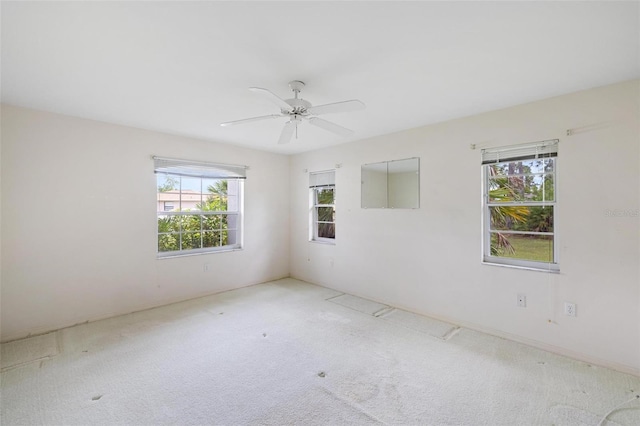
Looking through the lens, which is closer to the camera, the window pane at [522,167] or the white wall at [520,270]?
the white wall at [520,270]

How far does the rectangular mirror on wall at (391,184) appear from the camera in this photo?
147 inches

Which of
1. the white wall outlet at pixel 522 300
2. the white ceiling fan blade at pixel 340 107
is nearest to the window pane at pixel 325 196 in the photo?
the white ceiling fan blade at pixel 340 107

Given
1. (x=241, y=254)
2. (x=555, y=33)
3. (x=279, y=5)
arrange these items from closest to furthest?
1. (x=279, y=5)
2. (x=555, y=33)
3. (x=241, y=254)

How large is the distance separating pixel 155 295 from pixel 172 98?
2654 millimetres

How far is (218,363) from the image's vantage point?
8.13ft

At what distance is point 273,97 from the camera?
6.64ft

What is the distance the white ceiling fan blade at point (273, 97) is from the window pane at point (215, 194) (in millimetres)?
2605

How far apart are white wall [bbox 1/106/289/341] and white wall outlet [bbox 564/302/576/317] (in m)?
4.34

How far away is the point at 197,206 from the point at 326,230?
2.14 m

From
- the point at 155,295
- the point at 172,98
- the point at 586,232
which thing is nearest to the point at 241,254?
the point at 155,295

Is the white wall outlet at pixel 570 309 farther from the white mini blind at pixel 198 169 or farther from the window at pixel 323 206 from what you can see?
the white mini blind at pixel 198 169

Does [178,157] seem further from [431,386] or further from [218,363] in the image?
[431,386]

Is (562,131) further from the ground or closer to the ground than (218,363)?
further from the ground

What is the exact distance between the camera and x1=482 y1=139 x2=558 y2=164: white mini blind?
2.73 meters
